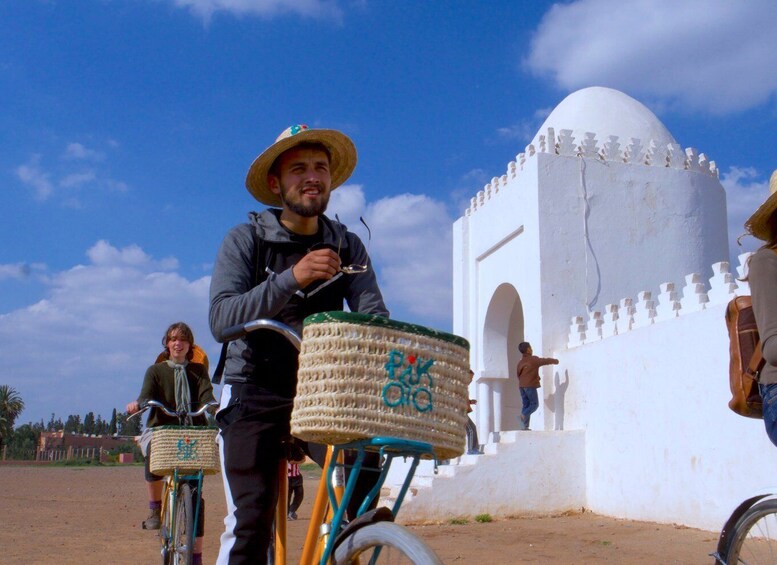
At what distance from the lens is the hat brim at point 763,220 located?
3.04m

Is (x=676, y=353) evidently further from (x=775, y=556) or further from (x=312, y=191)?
(x=312, y=191)

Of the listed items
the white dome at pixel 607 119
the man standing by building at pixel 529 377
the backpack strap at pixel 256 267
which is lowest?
the backpack strap at pixel 256 267

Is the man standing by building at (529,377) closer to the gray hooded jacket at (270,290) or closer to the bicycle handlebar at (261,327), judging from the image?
the gray hooded jacket at (270,290)

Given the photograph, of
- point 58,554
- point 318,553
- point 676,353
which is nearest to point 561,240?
point 676,353

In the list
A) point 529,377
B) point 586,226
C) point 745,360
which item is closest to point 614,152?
point 586,226

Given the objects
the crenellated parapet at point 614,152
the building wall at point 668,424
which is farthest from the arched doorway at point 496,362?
the building wall at point 668,424

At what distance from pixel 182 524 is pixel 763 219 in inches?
131

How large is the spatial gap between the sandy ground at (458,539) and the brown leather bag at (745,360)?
4400mm

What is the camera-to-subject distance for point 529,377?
12.1 meters

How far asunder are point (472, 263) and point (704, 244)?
167 inches

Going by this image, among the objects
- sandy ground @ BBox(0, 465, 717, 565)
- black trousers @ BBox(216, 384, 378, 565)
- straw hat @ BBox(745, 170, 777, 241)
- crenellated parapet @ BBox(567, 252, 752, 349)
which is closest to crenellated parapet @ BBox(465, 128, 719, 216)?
crenellated parapet @ BBox(567, 252, 752, 349)

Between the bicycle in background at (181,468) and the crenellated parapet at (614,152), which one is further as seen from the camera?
the crenellated parapet at (614,152)

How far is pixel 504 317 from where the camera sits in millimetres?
15266

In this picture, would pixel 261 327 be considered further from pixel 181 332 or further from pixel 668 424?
pixel 668 424
